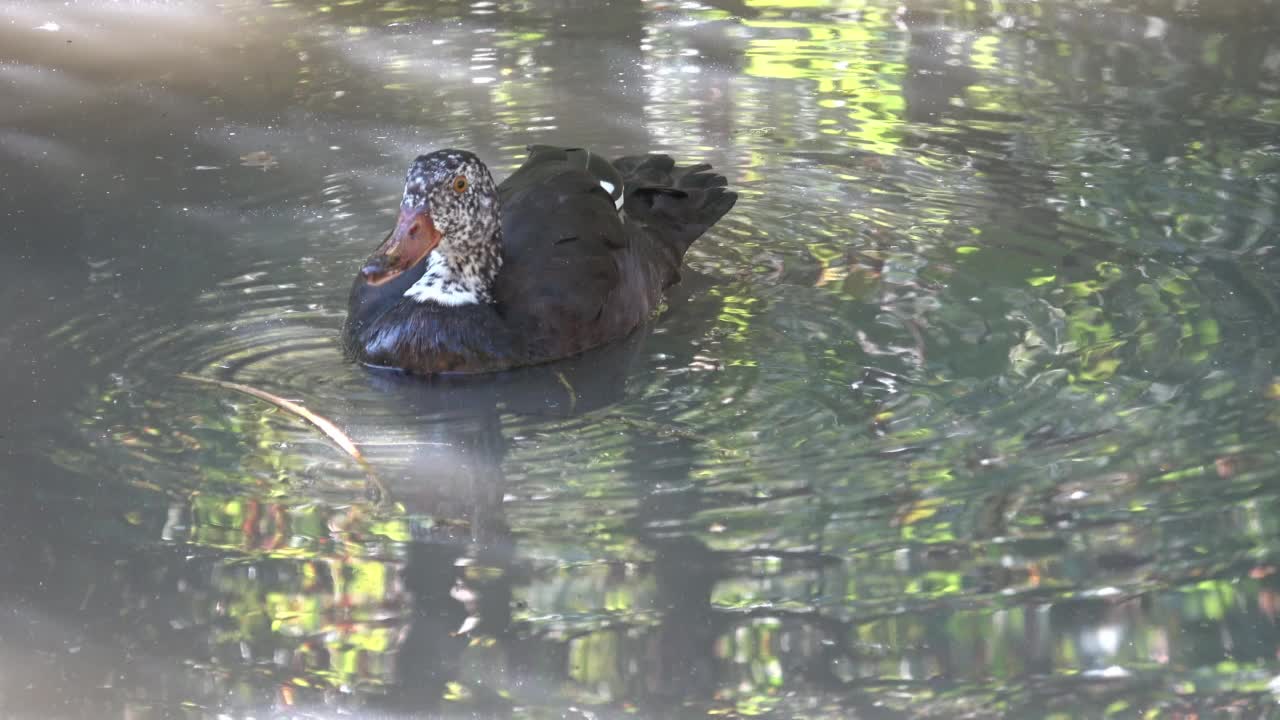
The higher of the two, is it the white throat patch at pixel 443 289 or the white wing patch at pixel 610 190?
the white wing patch at pixel 610 190

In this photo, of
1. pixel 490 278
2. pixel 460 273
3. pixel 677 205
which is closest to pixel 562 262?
pixel 490 278

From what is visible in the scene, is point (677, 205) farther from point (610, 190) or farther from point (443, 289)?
point (443, 289)

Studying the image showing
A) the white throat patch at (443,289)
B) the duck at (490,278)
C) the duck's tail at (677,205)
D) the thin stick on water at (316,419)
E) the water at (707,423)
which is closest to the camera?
the water at (707,423)

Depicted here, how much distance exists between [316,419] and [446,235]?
0.96 meters

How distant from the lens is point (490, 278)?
5.82 metres

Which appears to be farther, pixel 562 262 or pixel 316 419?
pixel 562 262

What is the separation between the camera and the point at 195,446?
16.0 feet

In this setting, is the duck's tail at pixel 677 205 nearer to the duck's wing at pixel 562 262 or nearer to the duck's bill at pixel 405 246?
the duck's wing at pixel 562 262

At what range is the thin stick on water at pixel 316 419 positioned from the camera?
4.68 m

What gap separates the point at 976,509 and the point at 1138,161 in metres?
3.56

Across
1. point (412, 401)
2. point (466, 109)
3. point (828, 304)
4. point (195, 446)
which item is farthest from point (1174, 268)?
point (466, 109)

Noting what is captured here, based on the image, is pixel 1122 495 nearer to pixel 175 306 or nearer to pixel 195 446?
pixel 195 446

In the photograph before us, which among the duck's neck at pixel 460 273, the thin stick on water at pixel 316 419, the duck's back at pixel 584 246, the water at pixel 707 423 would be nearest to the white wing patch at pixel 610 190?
the duck's back at pixel 584 246

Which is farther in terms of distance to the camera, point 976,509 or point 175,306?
point 175,306
